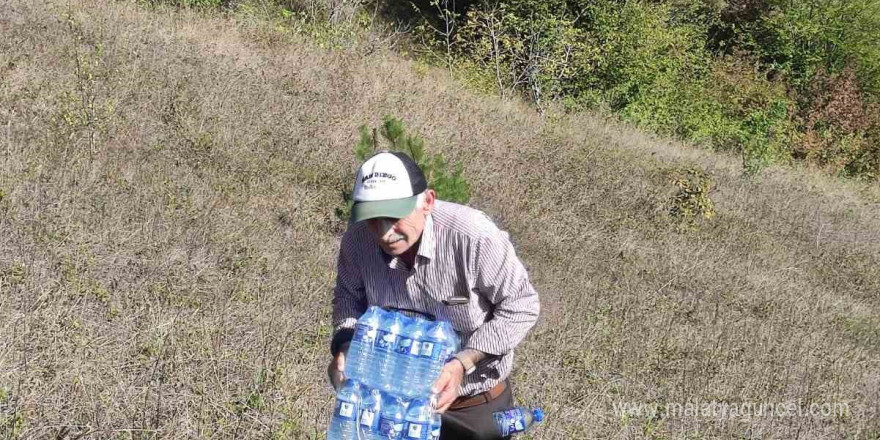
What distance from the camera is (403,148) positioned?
598 centimetres

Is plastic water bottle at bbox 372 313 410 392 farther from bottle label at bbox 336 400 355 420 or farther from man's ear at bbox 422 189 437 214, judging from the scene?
man's ear at bbox 422 189 437 214

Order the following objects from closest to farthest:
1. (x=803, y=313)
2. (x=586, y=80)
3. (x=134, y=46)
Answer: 1. (x=803, y=313)
2. (x=134, y=46)
3. (x=586, y=80)

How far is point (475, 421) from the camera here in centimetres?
272

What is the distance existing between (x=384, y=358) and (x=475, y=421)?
0.54 metres

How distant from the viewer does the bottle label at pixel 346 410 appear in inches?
91.0

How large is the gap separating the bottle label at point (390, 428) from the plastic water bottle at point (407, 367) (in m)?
0.08

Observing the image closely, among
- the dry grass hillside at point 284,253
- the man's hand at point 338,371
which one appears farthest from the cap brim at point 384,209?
the dry grass hillside at point 284,253

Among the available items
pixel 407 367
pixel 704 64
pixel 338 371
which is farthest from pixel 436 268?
pixel 704 64

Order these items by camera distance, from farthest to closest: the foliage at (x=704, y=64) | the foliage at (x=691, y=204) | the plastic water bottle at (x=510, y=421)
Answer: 1. the foliage at (x=704, y=64)
2. the foliage at (x=691, y=204)
3. the plastic water bottle at (x=510, y=421)

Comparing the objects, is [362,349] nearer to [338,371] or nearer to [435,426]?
[338,371]

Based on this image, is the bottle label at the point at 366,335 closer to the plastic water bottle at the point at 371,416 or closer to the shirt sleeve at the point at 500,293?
the plastic water bottle at the point at 371,416

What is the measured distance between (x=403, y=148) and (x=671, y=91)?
14.7 metres

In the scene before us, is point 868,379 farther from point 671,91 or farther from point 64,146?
point 671,91

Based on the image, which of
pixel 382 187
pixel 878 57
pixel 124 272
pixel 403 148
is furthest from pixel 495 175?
pixel 878 57
